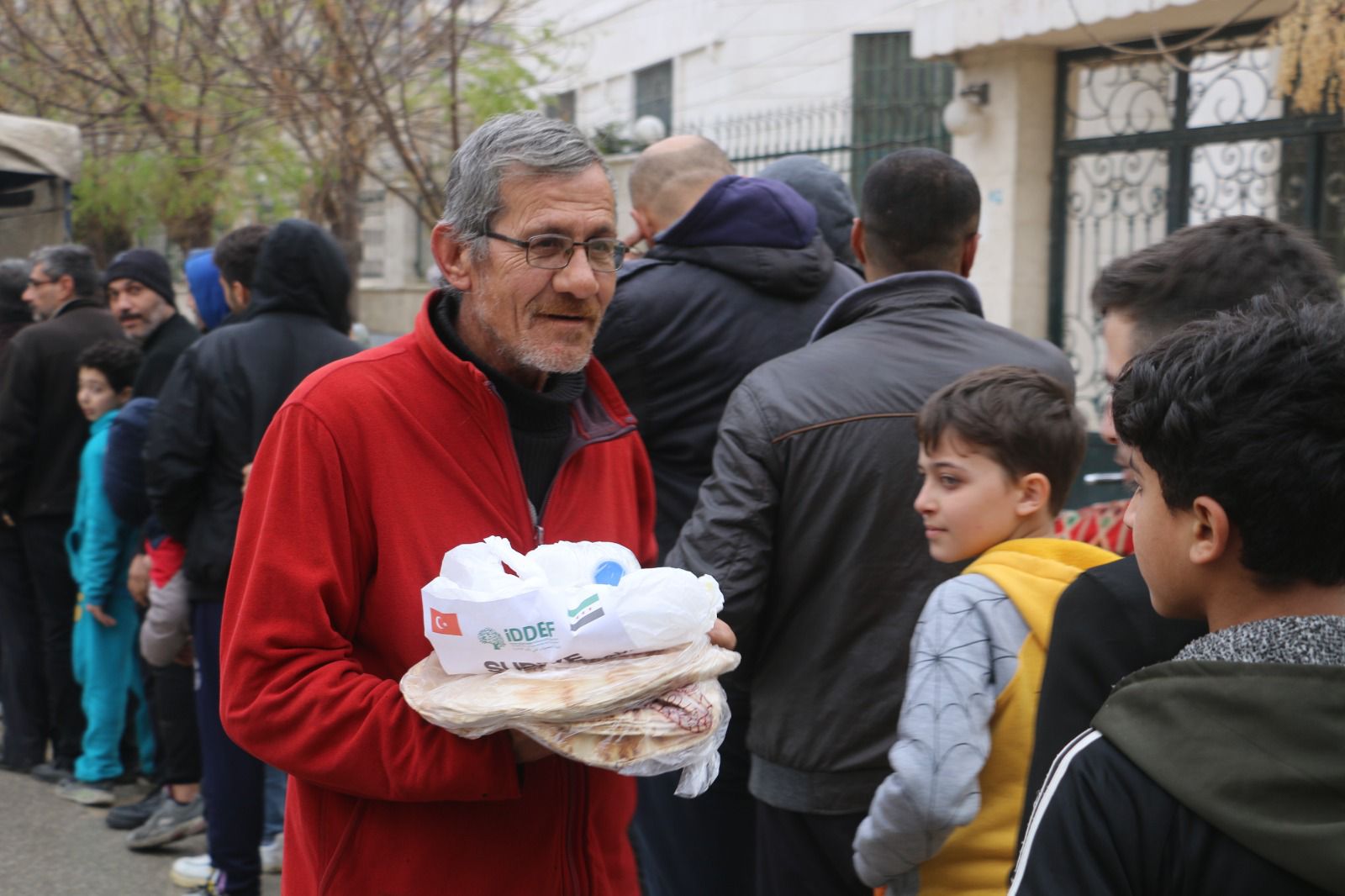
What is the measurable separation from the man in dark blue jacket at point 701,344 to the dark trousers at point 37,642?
153 inches

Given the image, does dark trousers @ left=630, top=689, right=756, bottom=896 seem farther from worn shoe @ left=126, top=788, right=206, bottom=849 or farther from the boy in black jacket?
worn shoe @ left=126, top=788, right=206, bottom=849

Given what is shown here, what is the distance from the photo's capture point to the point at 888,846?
2.45 meters

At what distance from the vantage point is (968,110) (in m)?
9.12

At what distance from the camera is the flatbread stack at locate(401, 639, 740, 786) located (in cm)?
185

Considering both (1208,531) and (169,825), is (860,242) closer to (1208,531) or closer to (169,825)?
(1208,531)

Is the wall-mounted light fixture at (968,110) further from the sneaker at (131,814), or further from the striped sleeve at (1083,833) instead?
the striped sleeve at (1083,833)

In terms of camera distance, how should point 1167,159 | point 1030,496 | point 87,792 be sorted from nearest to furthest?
1. point 1030,496
2. point 87,792
3. point 1167,159

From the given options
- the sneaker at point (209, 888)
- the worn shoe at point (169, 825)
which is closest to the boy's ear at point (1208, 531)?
the sneaker at point (209, 888)

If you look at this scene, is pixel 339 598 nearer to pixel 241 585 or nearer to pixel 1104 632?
pixel 241 585

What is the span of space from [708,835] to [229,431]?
212 centimetres

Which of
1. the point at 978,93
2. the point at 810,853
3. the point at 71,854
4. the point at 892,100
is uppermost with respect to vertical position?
the point at 892,100

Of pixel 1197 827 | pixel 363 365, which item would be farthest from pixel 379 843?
pixel 1197 827

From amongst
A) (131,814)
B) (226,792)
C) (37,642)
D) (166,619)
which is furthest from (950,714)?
(37,642)

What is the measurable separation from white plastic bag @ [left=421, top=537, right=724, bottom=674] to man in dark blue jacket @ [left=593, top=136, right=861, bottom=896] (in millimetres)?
1690
